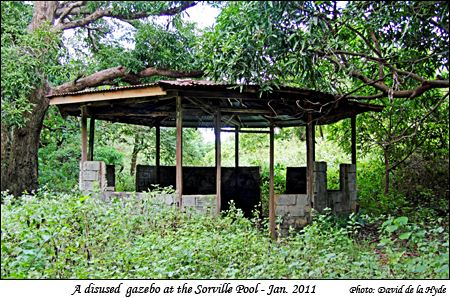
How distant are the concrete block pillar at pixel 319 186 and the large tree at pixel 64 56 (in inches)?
142

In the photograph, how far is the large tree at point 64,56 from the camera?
8969 millimetres

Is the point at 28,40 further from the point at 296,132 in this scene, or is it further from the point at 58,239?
the point at 296,132

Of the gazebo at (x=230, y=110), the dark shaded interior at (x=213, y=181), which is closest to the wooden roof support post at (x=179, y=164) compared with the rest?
the gazebo at (x=230, y=110)

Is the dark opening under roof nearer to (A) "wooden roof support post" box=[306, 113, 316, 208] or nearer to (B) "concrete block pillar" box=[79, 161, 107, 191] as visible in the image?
(A) "wooden roof support post" box=[306, 113, 316, 208]

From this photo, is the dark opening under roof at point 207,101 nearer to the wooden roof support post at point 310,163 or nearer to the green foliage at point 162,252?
the wooden roof support post at point 310,163

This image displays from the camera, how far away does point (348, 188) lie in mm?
8742

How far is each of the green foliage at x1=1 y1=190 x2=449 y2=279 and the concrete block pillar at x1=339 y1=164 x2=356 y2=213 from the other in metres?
2.71

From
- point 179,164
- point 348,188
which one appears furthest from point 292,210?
point 179,164

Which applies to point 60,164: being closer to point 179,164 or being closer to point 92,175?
point 92,175

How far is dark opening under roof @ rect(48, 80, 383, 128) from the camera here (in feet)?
23.5

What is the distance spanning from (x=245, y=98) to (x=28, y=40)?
4.50 m

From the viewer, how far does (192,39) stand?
988cm

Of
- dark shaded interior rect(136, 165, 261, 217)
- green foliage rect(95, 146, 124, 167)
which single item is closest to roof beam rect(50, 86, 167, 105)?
dark shaded interior rect(136, 165, 261, 217)
